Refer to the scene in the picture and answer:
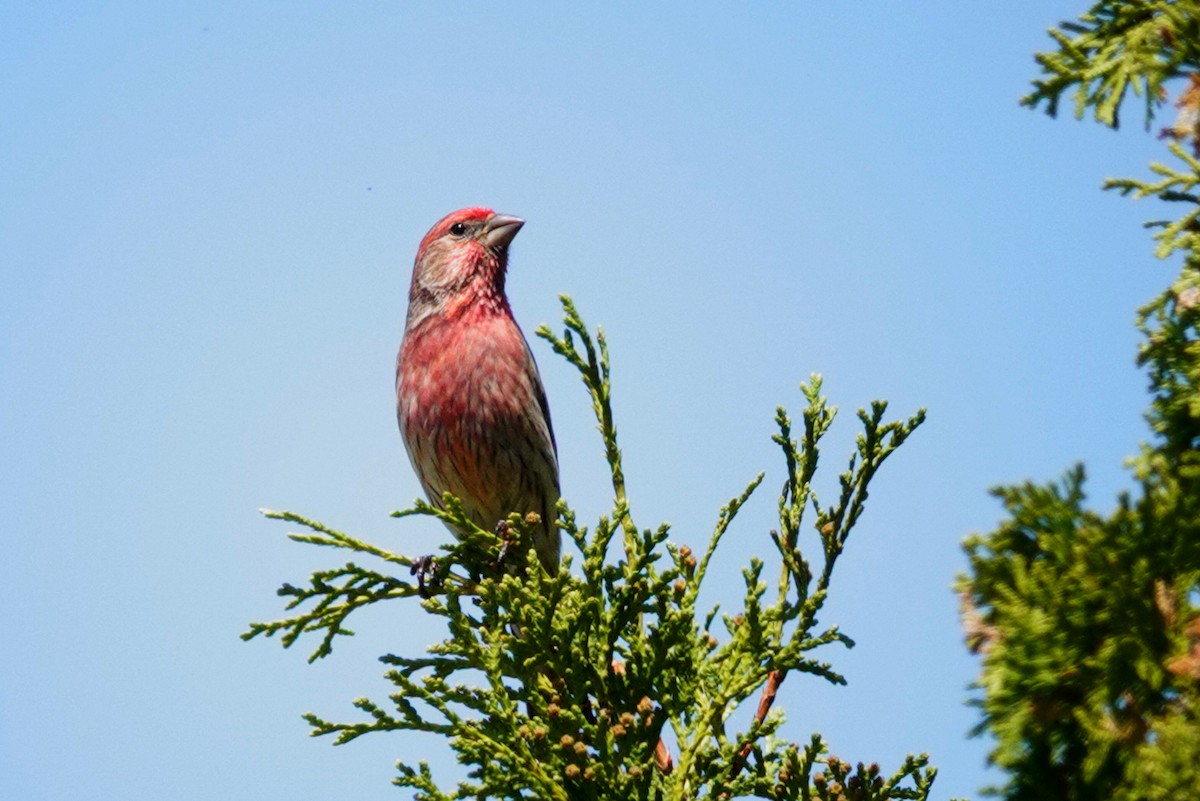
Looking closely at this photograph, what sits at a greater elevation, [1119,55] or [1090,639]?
[1119,55]

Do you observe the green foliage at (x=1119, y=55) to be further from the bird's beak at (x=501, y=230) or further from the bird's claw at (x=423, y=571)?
the bird's beak at (x=501, y=230)

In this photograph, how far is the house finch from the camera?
671cm

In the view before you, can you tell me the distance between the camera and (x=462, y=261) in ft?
25.1

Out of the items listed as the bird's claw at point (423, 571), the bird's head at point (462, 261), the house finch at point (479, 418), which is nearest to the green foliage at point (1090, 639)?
the bird's claw at point (423, 571)

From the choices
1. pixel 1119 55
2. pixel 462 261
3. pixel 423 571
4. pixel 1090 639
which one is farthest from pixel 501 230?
pixel 1090 639

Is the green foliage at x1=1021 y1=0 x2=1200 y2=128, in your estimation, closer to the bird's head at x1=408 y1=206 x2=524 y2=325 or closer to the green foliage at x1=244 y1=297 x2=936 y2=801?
the green foliage at x1=244 y1=297 x2=936 y2=801

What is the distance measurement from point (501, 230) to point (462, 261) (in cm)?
35

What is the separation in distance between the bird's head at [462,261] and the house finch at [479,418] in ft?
0.57

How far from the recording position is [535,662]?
411cm

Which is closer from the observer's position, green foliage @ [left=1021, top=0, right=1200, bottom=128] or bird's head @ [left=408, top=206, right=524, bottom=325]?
green foliage @ [left=1021, top=0, right=1200, bottom=128]

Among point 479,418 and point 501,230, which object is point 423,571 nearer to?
point 479,418

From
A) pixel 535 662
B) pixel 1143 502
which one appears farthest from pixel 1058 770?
pixel 535 662

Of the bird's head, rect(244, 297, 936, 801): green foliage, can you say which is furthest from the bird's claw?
the bird's head

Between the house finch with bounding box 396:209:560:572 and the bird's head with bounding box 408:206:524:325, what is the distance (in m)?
0.17
